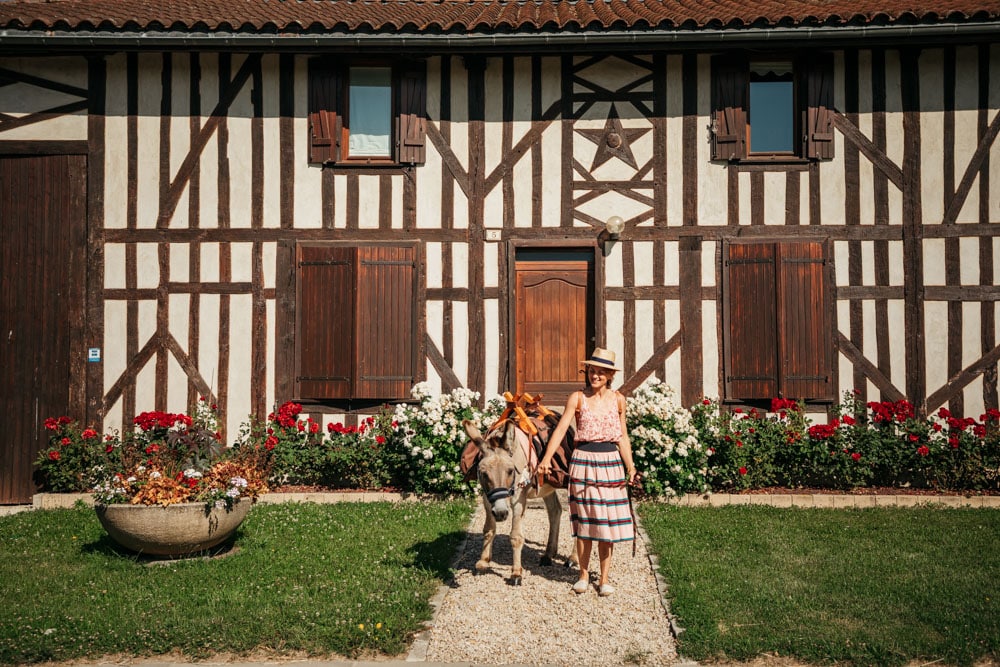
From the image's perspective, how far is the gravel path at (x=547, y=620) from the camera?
13.2 feet

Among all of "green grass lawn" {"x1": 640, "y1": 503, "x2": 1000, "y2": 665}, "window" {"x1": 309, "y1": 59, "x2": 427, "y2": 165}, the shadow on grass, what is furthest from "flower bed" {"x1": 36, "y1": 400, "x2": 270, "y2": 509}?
"green grass lawn" {"x1": 640, "y1": 503, "x2": 1000, "y2": 665}

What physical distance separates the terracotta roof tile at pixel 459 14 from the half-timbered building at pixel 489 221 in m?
0.15

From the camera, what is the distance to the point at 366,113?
8766mm

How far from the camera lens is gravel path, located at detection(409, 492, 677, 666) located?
403cm

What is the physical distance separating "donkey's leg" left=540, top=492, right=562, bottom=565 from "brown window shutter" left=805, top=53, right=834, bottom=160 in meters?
5.56

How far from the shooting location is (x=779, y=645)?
4027 millimetres

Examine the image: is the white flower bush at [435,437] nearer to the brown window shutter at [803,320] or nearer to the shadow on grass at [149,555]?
the shadow on grass at [149,555]

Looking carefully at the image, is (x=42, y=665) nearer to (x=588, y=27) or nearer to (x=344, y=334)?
(x=344, y=334)

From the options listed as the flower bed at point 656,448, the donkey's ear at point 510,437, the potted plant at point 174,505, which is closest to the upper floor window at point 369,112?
the flower bed at point 656,448

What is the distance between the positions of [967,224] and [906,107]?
5.12 ft

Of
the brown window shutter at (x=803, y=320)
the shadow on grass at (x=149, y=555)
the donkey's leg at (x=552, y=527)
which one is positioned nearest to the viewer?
the donkey's leg at (x=552, y=527)

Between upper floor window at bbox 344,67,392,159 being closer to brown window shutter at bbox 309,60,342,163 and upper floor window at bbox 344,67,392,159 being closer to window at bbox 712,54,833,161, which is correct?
brown window shutter at bbox 309,60,342,163

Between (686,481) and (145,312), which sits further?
(145,312)

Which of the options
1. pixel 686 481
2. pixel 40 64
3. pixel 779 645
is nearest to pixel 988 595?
pixel 779 645
